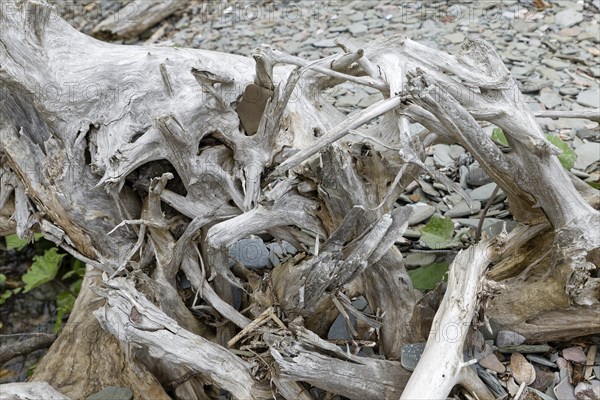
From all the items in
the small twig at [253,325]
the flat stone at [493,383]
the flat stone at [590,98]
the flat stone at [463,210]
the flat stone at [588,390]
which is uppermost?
the small twig at [253,325]

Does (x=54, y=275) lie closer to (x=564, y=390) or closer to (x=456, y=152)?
(x=456, y=152)

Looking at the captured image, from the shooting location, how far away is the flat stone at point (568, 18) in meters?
5.92

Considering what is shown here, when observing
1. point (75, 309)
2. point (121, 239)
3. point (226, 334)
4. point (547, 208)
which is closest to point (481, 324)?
point (547, 208)

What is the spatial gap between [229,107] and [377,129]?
0.73 meters

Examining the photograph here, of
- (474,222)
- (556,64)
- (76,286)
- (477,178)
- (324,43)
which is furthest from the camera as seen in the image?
(324,43)

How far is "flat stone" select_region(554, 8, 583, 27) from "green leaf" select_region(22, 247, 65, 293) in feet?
15.7

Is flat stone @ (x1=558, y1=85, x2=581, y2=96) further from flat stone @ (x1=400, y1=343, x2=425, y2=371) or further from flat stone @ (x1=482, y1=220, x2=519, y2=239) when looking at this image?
flat stone @ (x1=400, y1=343, x2=425, y2=371)

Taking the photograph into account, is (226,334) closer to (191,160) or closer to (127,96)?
(191,160)

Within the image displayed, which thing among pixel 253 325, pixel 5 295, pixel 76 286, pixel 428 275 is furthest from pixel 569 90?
pixel 5 295

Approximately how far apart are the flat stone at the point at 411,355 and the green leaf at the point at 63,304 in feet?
8.89

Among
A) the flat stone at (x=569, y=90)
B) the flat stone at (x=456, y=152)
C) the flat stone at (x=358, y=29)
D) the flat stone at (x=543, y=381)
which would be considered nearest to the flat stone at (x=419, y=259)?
the flat stone at (x=543, y=381)

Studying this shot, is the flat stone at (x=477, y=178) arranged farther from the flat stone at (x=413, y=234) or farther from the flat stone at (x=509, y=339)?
the flat stone at (x=509, y=339)

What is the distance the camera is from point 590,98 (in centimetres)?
491

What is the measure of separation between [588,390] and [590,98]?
271cm
